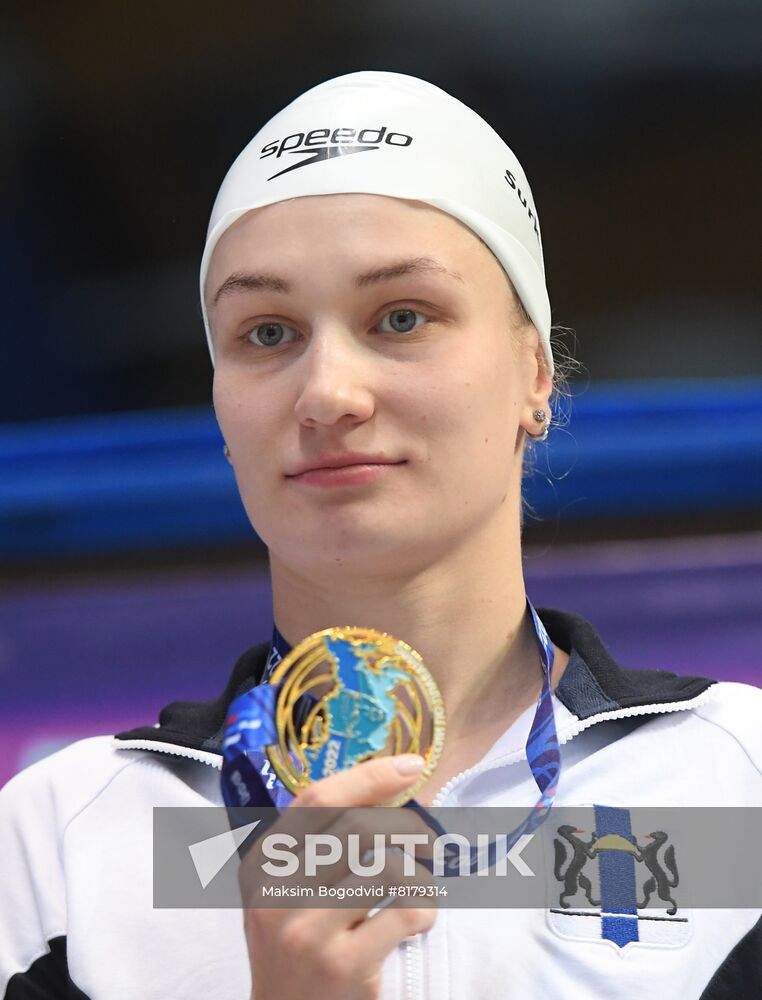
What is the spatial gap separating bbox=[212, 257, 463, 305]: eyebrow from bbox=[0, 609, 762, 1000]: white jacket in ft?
2.29

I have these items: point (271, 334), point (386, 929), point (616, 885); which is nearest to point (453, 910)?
point (616, 885)

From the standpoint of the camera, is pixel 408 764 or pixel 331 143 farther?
pixel 331 143

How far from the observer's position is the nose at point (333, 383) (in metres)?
1.83

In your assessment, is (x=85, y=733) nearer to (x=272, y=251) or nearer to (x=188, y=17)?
(x=272, y=251)

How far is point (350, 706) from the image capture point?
1589mm

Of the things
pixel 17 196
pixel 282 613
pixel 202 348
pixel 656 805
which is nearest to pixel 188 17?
pixel 17 196

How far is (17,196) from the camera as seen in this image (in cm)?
285

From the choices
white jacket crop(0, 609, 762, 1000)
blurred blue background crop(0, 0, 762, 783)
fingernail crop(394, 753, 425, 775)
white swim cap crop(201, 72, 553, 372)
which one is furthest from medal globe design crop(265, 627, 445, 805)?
blurred blue background crop(0, 0, 762, 783)

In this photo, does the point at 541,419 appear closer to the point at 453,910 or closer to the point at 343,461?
the point at 343,461

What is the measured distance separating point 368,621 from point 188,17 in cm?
152

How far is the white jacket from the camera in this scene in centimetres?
190

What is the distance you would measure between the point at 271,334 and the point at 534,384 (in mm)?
473

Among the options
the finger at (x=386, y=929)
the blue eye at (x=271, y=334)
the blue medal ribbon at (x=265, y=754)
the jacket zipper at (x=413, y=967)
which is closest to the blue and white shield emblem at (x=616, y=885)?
the blue medal ribbon at (x=265, y=754)

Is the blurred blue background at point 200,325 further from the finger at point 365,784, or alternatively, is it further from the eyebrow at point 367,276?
the finger at point 365,784
